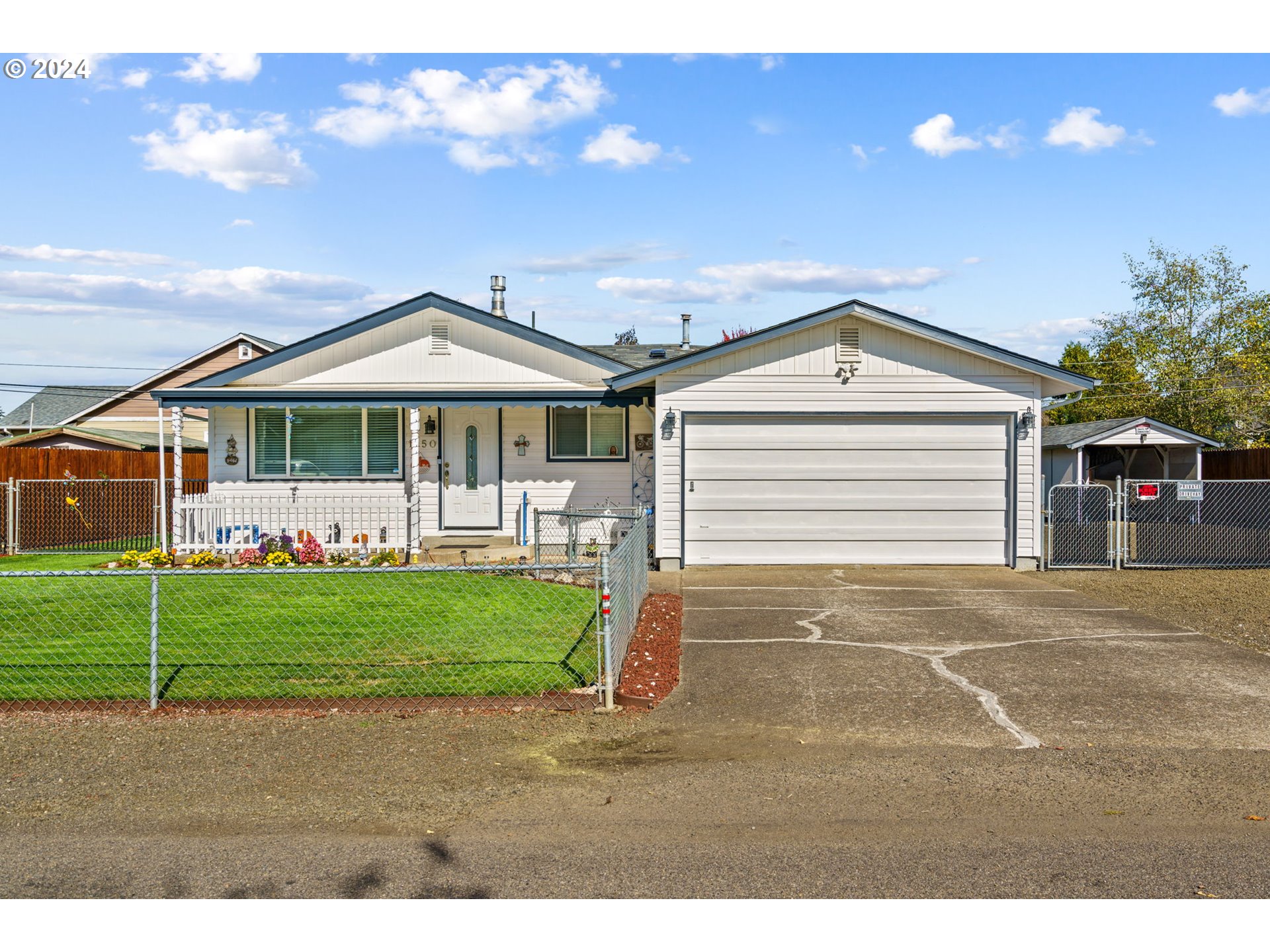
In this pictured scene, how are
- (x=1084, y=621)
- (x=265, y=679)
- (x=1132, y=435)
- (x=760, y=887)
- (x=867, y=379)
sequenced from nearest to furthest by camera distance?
(x=760, y=887) → (x=265, y=679) → (x=1084, y=621) → (x=867, y=379) → (x=1132, y=435)

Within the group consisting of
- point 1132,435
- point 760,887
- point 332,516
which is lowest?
point 760,887

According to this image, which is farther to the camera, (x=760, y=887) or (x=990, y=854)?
(x=990, y=854)

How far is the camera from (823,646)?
31.7 feet

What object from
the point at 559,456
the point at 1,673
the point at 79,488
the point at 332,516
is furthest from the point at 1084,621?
the point at 79,488

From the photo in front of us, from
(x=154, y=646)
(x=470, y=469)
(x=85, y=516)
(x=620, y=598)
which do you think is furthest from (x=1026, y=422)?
(x=85, y=516)

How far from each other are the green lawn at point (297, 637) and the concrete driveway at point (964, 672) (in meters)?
1.46

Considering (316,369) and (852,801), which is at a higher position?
(316,369)

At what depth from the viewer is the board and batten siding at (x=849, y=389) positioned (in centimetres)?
1548

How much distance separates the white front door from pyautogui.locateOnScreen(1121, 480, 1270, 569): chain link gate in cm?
1061

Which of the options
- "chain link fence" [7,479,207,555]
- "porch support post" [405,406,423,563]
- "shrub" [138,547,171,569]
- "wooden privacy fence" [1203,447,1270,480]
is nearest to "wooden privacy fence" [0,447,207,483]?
"chain link fence" [7,479,207,555]

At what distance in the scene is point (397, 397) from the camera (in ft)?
54.6

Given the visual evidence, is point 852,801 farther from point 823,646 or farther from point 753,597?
point 753,597

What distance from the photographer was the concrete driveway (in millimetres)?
6996

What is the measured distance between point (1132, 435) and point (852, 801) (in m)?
24.0
